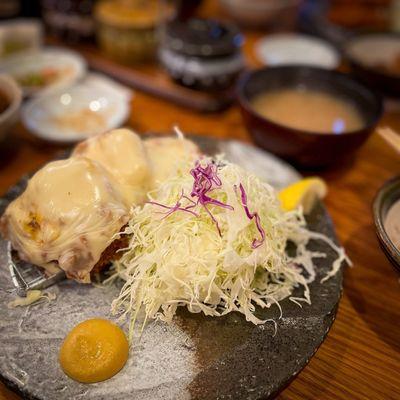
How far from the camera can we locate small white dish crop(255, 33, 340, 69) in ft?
12.5

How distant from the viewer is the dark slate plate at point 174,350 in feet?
4.29

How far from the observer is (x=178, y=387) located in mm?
1327

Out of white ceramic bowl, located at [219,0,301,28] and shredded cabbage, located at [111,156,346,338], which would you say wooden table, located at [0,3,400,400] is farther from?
white ceramic bowl, located at [219,0,301,28]

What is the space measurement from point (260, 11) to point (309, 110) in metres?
1.93

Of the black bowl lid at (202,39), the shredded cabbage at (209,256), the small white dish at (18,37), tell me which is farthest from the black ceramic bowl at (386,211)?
the small white dish at (18,37)

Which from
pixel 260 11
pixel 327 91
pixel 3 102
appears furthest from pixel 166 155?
pixel 260 11

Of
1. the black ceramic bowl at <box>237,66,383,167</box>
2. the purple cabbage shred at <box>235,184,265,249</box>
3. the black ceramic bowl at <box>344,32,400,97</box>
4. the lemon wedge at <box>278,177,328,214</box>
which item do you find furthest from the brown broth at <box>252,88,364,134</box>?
the purple cabbage shred at <box>235,184,265,249</box>

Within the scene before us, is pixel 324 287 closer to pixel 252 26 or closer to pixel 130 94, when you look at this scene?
pixel 130 94

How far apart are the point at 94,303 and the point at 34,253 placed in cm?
28

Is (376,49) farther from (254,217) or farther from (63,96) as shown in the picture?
(254,217)

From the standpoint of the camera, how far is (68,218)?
1.54 metres

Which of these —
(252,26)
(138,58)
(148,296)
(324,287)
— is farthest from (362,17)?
(148,296)

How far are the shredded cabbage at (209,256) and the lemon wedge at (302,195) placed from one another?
192mm

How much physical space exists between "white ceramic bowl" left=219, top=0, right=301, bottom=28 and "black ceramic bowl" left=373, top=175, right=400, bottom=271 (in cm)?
291
